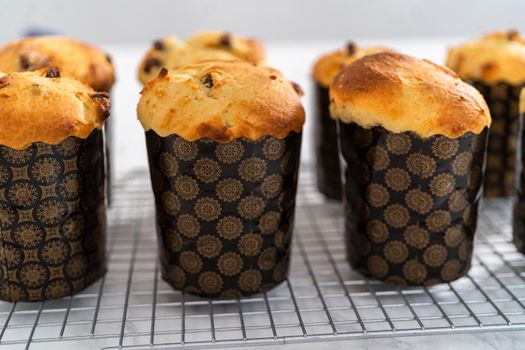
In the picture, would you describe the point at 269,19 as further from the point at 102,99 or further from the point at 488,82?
the point at 102,99

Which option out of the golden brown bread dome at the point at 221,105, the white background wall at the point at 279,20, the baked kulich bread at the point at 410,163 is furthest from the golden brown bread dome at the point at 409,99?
the white background wall at the point at 279,20

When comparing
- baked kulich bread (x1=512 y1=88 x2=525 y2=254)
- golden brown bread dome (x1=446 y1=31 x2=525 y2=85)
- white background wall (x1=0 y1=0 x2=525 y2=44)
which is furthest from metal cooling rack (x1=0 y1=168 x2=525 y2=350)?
white background wall (x1=0 y1=0 x2=525 y2=44)

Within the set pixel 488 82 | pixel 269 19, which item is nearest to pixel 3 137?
pixel 488 82

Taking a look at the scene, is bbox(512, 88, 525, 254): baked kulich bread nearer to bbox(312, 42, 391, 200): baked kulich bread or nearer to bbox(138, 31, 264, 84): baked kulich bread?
bbox(312, 42, 391, 200): baked kulich bread

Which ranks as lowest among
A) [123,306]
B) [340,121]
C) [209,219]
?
[123,306]

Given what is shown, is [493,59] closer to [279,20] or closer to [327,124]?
[327,124]

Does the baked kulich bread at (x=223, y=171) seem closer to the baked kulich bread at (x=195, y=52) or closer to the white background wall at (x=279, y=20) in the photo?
the baked kulich bread at (x=195, y=52)

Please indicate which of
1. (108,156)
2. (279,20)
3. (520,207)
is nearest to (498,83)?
(520,207)
